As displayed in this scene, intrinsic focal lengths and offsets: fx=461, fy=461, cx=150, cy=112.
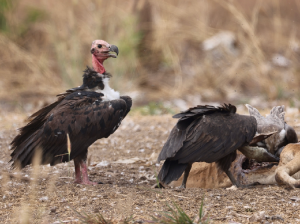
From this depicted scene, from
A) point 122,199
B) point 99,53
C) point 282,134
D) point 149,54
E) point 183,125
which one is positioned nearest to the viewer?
point 122,199

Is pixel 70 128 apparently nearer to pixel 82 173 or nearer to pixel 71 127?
pixel 71 127

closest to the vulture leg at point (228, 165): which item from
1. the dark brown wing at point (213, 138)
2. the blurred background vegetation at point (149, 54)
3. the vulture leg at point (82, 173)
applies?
the dark brown wing at point (213, 138)

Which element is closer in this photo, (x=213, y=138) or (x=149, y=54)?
(x=213, y=138)

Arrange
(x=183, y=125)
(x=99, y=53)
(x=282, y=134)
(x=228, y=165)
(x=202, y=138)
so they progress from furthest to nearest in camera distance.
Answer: (x=99, y=53)
(x=282, y=134)
(x=228, y=165)
(x=183, y=125)
(x=202, y=138)

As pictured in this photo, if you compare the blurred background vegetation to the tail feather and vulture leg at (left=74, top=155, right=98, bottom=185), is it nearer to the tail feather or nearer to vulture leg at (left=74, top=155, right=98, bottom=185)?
vulture leg at (left=74, top=155, right=98, bottom=185)

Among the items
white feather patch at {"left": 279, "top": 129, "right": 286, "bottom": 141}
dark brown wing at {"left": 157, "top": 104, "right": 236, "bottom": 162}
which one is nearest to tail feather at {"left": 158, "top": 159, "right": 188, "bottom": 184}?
dark brown wing at {"left": 157, "top": 104, "right": 236, "bottom": 162}

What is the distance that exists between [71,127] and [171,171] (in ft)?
3.38

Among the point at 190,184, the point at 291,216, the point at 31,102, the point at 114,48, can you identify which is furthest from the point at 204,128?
the point at 31,102

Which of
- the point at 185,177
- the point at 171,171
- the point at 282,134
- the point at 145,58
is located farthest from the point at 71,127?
the point at 145,58

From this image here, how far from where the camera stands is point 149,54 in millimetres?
11734

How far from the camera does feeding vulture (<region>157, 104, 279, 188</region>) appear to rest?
159 inches

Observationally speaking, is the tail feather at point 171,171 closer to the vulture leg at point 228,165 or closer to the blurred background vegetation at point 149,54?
the vulture leg at point 228,165

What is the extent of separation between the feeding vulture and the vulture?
0.68 m

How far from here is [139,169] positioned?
5129mm
